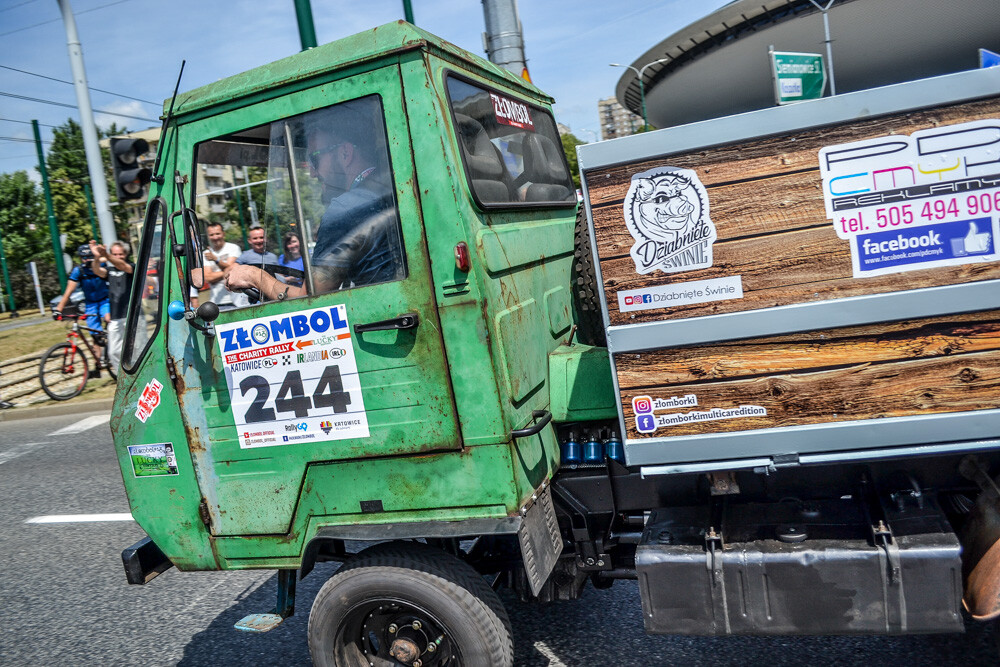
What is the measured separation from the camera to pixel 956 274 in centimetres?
232

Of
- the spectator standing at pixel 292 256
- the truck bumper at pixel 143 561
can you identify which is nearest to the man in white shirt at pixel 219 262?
the spectator standing at pixel 292 256

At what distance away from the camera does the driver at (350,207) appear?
2855 millimetres

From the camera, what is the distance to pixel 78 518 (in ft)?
20.8

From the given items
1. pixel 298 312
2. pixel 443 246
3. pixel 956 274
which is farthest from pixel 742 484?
pixel 298 312

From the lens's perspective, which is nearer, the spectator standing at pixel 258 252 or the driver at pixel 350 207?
the driver at pixel 350 207

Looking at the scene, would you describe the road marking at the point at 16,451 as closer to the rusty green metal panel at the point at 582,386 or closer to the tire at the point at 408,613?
the tire at the point at 408,613

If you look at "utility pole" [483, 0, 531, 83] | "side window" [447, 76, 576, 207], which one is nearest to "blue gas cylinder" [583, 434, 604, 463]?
"side window" [447, 76, 576, 207]

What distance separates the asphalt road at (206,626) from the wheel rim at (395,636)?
2.35 ft

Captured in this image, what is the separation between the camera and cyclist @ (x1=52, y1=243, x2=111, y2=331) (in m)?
11.0

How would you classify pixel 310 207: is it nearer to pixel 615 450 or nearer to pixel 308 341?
pixel 308 341

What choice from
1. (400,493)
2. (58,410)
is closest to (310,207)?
(400,493)

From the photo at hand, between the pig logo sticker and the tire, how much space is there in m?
1.31

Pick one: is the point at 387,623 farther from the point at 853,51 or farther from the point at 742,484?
the point at 853,51

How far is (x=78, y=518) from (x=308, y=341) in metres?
4.53
